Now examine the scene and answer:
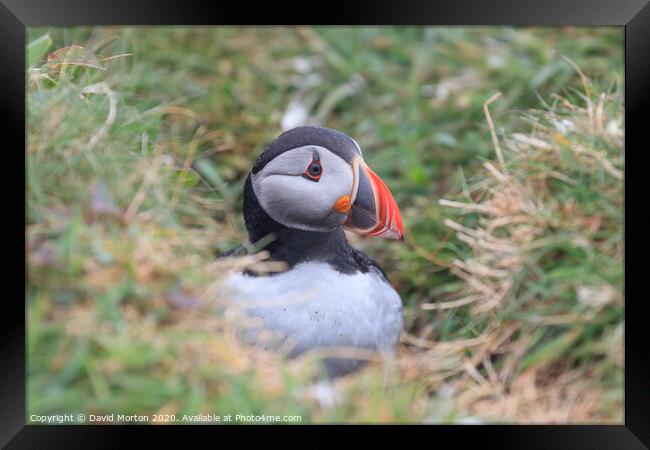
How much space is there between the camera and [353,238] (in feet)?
13.4

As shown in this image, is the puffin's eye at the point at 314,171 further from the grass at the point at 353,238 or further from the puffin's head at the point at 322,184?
the grass at the point at 353,238

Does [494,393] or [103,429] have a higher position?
[103,429]

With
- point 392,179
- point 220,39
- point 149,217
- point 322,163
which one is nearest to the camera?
point 149,217

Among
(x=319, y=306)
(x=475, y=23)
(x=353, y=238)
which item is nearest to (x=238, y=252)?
(x=319, y=306)

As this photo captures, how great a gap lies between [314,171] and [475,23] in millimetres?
698

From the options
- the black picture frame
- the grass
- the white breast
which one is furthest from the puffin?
the black picture frame

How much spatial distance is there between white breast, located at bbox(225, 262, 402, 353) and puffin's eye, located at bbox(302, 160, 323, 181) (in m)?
0.29

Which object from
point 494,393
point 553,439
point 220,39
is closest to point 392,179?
point 220,39

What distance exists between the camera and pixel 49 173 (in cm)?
248

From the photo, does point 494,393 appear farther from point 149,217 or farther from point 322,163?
point 149,217

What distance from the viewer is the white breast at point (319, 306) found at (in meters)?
2.62

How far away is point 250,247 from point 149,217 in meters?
0.43

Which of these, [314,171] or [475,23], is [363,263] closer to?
[314,171]

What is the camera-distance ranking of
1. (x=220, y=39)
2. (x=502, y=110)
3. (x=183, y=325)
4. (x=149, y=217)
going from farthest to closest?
1. (x=220, y=39)
2. (x=502, y=110)
3. (x=149, y=217)
4. (x=183, y=325)
